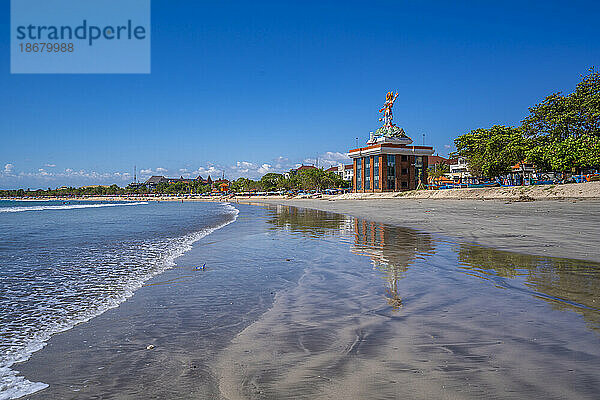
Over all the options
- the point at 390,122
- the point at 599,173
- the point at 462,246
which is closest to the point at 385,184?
the point at 390,122

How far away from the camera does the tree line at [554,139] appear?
33.3 m

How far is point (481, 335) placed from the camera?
3.84 meters

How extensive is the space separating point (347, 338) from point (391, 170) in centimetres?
7254

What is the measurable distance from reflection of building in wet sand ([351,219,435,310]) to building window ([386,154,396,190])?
6130 cm

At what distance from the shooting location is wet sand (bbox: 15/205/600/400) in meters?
2.88

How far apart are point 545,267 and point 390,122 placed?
251 ft

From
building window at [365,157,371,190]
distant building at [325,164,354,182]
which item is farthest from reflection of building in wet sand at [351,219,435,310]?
distant building at [325,164,354,182]

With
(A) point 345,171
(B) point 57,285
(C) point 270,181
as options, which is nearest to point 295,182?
(C) point 270,181

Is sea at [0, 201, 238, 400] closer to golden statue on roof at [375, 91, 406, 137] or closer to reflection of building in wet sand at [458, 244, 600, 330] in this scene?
reflection of building in wet sand at [458, 244, 600, 330]

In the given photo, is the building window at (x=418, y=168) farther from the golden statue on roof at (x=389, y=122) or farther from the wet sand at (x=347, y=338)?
the wet sand at (x=347, y=338)

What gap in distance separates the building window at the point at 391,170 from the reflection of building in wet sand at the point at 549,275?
6545 cm

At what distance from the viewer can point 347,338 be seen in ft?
12.7

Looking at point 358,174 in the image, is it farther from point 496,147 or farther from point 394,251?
point 394,251

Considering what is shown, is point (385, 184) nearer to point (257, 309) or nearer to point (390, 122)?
point (390, 122)
